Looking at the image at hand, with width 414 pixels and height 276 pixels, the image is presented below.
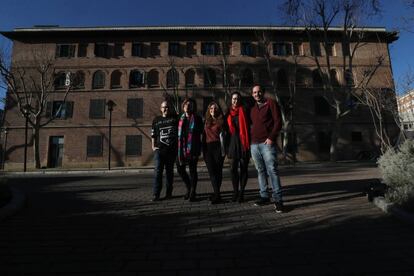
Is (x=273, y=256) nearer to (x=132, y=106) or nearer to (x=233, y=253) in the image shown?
(x=233, y=253)

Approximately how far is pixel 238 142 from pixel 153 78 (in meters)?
27.0

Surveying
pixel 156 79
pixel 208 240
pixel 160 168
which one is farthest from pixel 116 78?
pixel 208 240

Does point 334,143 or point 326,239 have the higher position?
point 334,143

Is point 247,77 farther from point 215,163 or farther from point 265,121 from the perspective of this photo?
point 265,121

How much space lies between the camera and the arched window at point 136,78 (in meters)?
30.5

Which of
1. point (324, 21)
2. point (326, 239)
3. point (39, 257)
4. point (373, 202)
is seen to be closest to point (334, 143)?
point (324, 21)

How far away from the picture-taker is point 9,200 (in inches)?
205

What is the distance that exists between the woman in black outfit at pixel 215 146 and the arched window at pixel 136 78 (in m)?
26.4

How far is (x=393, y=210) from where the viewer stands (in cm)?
402

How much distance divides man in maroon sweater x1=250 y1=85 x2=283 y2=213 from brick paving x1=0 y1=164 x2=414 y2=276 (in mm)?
412

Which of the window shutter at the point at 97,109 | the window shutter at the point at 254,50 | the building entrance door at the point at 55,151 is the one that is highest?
the window shutter at the point at 254,50

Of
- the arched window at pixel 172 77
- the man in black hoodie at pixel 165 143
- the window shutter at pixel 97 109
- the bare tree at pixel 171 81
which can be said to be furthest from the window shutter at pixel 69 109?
the man in black hoodie at pixel 165 143

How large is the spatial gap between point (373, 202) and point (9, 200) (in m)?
6.02

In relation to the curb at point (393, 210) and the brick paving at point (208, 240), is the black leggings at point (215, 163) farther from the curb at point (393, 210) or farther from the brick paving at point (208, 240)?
the curb at point (393, 210)
